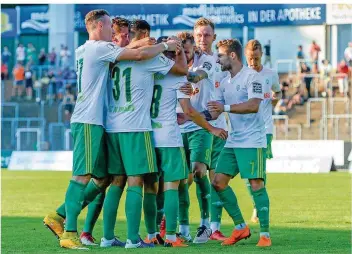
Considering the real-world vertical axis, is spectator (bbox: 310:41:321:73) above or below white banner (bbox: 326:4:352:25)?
below

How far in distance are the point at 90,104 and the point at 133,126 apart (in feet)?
1.75

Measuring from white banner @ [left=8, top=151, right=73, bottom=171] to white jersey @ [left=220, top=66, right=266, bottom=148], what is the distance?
2517cm

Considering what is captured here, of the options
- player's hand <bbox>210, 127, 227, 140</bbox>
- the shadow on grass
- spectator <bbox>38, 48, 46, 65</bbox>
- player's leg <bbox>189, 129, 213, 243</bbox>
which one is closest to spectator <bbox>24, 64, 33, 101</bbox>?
spectator <bbox>38, 48, 46, 65</bbox>

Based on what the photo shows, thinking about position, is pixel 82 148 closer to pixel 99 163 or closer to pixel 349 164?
pixel 99 163

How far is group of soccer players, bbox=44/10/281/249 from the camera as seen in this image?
11531 millimetres

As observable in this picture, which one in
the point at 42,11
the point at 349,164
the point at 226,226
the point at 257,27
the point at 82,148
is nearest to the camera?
the point at 82,148

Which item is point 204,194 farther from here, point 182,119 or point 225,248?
point 225,248

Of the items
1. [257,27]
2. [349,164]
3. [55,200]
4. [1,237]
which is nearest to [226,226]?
[1,237]

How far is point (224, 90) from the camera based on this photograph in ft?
41.5

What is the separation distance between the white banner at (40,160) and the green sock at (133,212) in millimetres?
25877

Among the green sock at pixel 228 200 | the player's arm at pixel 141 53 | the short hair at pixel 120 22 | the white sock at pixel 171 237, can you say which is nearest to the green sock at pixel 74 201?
the white sock at pixel 171 237

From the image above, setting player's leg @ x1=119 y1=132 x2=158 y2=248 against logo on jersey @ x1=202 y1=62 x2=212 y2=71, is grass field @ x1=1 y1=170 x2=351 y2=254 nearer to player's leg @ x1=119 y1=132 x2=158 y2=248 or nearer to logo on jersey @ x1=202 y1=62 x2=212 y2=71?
player's leg @ x1=119 y1=132 x2=158 y2=248

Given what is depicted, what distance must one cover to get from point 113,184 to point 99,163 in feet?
0.95

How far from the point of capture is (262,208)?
12117 mm
